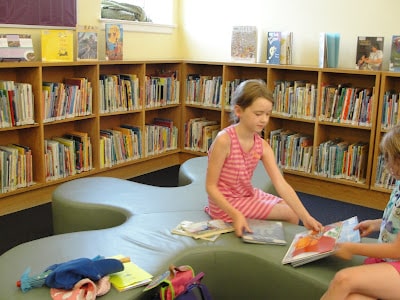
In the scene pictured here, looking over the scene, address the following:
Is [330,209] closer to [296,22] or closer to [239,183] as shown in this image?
[239,183]

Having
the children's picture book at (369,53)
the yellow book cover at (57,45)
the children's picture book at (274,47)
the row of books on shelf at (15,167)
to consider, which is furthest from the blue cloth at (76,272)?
the children's picture book at (274,47)

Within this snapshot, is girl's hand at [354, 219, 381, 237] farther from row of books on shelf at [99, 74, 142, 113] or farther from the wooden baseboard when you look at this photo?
row of books on shelf at [99, 74, 142, 113]

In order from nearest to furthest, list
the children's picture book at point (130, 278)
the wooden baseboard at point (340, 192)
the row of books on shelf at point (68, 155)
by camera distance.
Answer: the children's picture book at point (130, 278) → the row of books on shelf at point (68, 155) → the wooden baseboard at point (340, 192)

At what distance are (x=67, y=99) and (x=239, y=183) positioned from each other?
1886 mm

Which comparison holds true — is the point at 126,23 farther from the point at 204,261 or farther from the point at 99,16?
the point at 204,261

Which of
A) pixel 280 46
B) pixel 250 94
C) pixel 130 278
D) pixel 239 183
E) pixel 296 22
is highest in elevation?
pixel 296 22

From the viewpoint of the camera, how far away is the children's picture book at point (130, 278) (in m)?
1.88

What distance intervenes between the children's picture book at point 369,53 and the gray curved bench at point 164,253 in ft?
6.47

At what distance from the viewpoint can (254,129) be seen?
2490mm

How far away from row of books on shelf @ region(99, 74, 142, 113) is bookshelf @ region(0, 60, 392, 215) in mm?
29

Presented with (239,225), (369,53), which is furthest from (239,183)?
(369,53)

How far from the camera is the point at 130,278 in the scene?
1.93 meters

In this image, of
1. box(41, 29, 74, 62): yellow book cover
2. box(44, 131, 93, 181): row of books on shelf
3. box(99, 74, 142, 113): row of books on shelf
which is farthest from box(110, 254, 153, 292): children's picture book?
box(99, 74, 142, 113): row of books on shelf

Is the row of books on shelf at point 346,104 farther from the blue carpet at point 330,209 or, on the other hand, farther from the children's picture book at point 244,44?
the children's picture book at point 244,44
